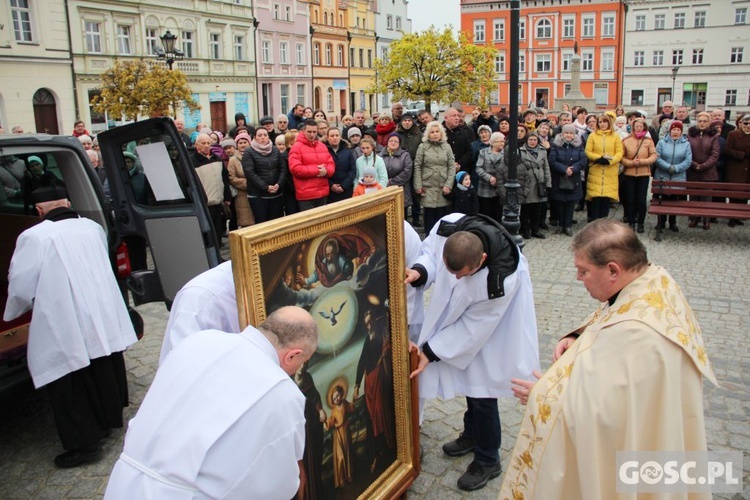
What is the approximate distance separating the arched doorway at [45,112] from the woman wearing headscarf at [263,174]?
24.7m

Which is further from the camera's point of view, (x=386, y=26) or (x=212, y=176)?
(x=386, y=26)

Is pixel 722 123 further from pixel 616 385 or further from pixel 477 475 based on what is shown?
pixel 616 385

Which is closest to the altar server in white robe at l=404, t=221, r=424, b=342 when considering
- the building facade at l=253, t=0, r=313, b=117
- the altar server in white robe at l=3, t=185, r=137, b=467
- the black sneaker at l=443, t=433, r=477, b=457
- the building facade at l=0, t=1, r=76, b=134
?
the black sneaker at l=443, t=433, r=477, b=457

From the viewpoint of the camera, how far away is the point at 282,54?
50.2 m

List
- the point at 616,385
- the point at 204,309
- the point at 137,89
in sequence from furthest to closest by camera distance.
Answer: the point at 137,89
the point at 204,309
the point at 616,385

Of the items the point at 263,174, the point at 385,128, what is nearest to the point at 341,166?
the point at 263,174

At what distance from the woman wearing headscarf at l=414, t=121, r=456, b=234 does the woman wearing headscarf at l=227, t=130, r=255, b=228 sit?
2.68 meters

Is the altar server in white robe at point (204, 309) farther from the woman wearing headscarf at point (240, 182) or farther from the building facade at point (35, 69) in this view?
the building facade at point (35, 69)

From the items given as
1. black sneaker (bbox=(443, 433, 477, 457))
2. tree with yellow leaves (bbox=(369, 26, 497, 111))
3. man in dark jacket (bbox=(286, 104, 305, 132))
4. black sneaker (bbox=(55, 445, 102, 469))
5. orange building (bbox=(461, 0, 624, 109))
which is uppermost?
orange building (bbox=(461, 0, 624, 109))

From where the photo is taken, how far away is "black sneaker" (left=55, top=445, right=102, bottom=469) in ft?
15.1

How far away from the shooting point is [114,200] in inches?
251

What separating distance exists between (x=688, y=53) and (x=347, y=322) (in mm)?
70731

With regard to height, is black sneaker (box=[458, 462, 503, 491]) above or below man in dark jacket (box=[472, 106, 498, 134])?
below

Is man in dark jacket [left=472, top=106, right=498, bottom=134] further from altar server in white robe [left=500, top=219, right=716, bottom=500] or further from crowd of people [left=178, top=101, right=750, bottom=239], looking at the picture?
altar server in white robe [left=500, top=219, right=716, bottom=500]
